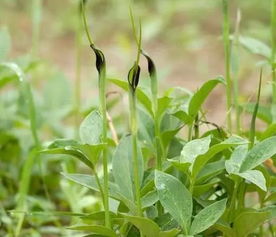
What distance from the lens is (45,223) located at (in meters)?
1.66

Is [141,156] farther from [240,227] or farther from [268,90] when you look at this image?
[268,90]

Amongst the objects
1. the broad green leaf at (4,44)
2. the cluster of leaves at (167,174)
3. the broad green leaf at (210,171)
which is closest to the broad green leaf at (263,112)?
the cluster of leaves at (167,174)

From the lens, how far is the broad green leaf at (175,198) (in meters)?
1.02

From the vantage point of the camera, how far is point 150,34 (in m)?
3.38

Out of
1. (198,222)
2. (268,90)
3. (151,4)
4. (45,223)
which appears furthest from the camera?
(151,4)

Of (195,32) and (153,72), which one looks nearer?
(153,72)

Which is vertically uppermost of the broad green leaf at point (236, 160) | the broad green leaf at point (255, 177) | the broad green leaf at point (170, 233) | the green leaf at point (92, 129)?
the green leaf at point (92, 129)

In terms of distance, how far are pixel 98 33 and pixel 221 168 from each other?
2539mm

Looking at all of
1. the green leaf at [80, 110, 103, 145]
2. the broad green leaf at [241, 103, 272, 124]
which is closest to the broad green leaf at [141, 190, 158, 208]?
the green leaf at [80, 110, 103, 145]

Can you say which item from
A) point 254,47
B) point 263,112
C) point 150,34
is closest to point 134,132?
point 263,112

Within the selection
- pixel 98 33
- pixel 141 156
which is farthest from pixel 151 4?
pixel 141 156

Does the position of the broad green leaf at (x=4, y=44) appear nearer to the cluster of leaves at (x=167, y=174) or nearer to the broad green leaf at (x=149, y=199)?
the cluster of leaves at (x=167, y=174)

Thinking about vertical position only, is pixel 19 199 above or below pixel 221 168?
below

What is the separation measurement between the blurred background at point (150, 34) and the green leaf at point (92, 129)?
1.65 m
